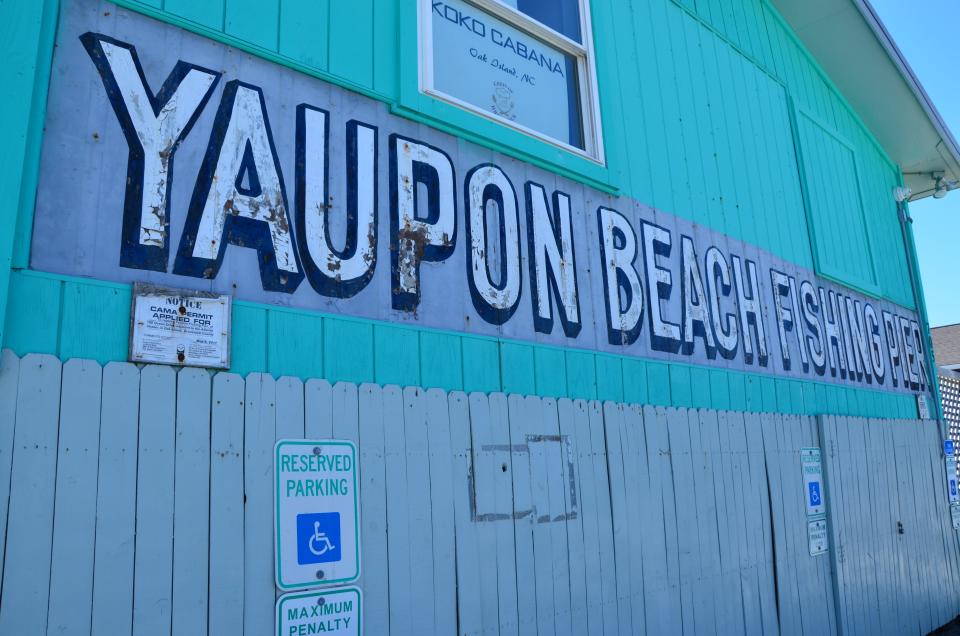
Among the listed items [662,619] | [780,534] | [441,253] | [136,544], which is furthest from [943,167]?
[136,544]

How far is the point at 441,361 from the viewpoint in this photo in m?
4.16

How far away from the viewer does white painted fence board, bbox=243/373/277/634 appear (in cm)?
317

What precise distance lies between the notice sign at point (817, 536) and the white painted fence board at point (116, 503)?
5739 mm

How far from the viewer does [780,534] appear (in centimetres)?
646

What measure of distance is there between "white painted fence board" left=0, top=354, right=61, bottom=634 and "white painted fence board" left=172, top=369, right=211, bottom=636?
44cm

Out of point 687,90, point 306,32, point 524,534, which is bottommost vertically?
point 524,534

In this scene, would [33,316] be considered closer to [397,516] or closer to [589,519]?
[397,516]

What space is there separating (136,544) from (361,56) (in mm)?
2629

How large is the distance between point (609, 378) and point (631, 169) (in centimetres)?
167

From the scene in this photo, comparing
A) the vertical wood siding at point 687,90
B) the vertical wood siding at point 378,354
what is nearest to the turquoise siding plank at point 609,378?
the vertical wood siding at point 378,354

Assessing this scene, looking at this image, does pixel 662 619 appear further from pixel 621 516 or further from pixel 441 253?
pixel 441 253

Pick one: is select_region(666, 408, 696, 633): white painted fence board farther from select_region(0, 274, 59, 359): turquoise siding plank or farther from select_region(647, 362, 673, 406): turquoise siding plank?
select_region(0, 274, 59, 359): turquoise siding plank

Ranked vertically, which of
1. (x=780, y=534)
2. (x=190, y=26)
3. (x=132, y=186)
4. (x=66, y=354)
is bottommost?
(x=780, y=534)

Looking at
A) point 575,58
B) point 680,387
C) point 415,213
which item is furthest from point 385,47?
point 680,387
